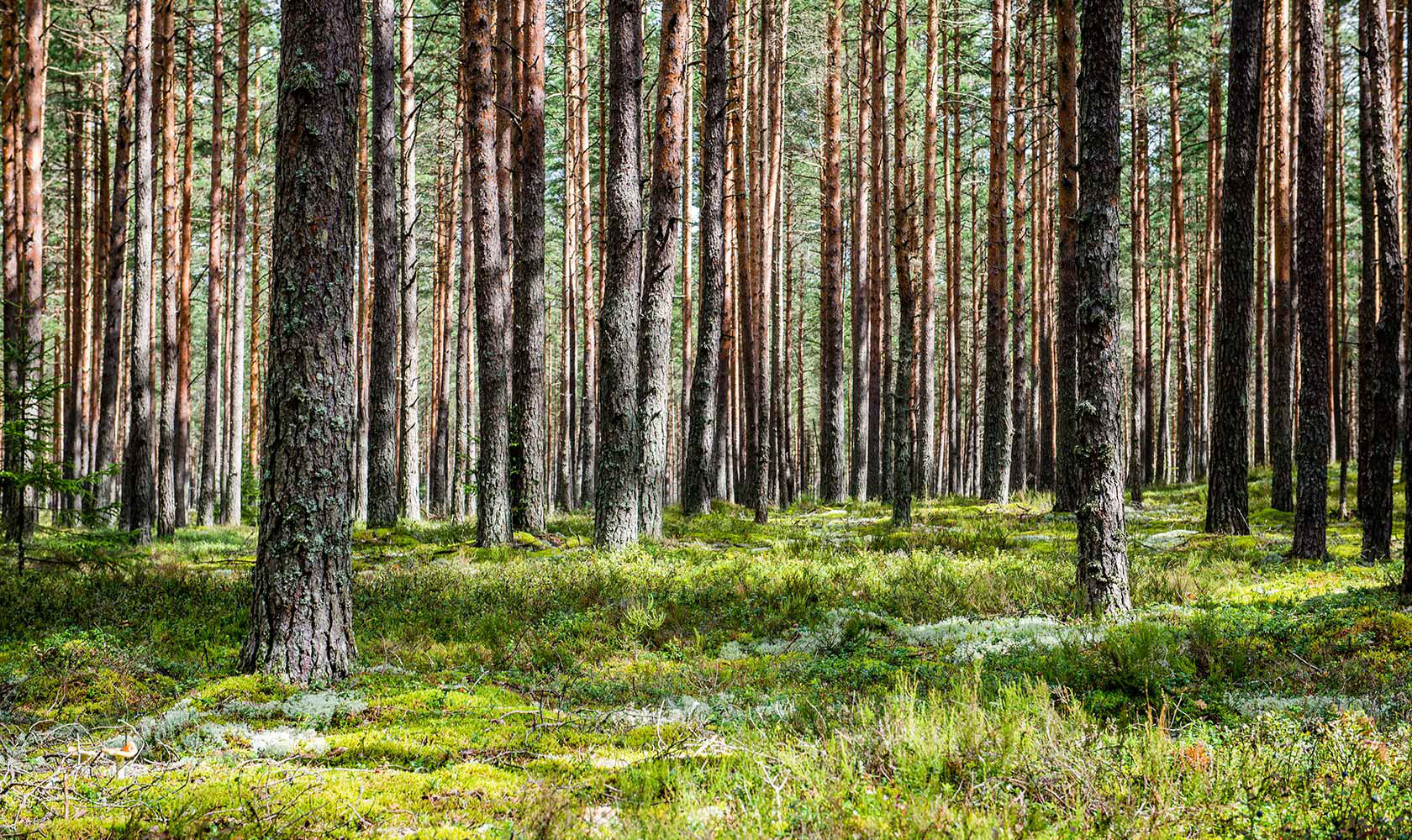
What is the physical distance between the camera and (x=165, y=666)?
5.86 meters

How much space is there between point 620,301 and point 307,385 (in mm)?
6300

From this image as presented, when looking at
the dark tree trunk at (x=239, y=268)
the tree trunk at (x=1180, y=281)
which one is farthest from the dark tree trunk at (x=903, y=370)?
the dark tree trunk at (x=239, y=268)

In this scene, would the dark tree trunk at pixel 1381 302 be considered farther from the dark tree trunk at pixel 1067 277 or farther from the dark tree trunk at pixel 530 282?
the dark tree trunk at pixel 530 282

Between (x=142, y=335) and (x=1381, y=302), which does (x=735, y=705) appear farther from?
(x=142, y=335)

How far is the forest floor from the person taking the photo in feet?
10.4

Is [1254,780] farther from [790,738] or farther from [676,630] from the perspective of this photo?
[676,630]

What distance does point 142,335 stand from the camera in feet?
47.6

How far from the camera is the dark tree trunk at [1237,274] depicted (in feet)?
36.1

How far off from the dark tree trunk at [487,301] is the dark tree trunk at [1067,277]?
8.68m

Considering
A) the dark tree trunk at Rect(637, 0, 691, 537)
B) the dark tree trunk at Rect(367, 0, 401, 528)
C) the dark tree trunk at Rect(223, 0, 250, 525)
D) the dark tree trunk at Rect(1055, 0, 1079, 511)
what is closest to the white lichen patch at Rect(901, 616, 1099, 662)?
the dark tree trunk at Rect(637, 0, 691, 537)

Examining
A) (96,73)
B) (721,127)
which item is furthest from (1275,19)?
(96,73)

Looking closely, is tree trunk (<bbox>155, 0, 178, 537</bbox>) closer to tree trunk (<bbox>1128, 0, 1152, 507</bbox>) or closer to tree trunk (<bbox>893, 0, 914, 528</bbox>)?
tree trunk (<bbox>893, 0, 914, 528</bbox>)

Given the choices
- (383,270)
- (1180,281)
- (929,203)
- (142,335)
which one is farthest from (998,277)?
(142,335)

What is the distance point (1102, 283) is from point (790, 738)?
4954 mm
